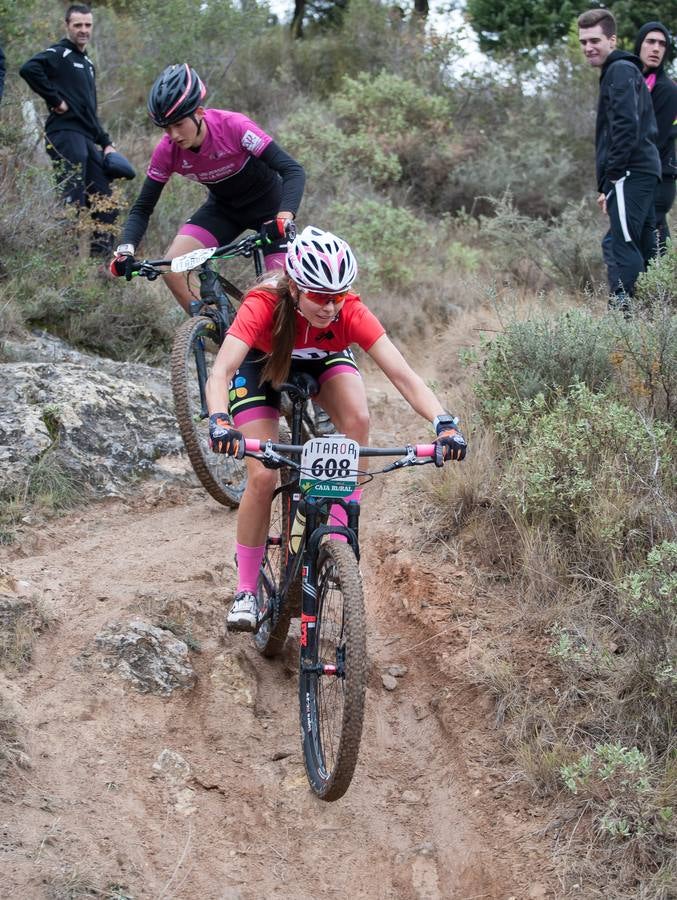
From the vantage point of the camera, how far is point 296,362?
4.48 m

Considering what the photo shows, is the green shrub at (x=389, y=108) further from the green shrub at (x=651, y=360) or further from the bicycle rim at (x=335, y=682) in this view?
the bicycle rim at (x=335, y=682)

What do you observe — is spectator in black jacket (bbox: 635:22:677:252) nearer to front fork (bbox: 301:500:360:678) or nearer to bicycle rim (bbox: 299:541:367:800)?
front fork (bbox: 301:500:360:678)

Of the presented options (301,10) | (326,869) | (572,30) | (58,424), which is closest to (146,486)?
(58,424)

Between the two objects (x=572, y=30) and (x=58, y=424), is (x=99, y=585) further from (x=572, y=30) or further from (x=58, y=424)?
(x=572, y=30)

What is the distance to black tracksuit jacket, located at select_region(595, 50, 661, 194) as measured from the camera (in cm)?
696

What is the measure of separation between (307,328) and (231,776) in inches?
76.9

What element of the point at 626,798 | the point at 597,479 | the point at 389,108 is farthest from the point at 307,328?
the point at 389,108

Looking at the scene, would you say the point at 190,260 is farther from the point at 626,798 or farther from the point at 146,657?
the point at 626,798

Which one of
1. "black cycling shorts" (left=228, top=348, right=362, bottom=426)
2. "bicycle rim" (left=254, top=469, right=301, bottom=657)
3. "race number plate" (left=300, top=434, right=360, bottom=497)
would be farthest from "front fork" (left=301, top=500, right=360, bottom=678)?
"black cycling shorts" (left=228, top=348, right=362, bottom=426)

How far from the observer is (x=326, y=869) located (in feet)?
12.2

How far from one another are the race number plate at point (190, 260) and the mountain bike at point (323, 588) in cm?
179

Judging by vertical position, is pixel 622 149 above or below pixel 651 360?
above

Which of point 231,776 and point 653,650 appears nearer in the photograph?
point 653,650

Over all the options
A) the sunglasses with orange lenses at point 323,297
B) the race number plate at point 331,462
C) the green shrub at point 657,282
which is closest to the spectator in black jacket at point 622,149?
the green shrub at point 657,282
